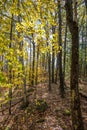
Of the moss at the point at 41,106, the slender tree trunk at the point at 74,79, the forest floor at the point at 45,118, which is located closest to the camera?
the slender tree trunk at the point at 74,79

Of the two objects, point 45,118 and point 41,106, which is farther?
point 41,106

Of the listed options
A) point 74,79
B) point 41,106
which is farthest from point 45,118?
point 74,79

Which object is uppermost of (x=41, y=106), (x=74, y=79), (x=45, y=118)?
(x=74, y=79)

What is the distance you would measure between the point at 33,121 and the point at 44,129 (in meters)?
1.36

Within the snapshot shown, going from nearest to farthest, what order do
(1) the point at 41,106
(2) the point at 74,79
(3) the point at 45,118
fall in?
(2) the point at 74,79 < (3) the point at 45,118 < (1) the point at 41,106

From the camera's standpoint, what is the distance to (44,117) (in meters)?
10.1

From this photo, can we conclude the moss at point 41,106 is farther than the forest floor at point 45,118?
Yes

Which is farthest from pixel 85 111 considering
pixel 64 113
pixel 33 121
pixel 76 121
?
pixel 76 121

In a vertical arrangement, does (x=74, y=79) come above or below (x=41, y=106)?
above

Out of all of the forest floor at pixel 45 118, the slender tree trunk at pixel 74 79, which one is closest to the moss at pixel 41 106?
the forest floor at pixel 45 118

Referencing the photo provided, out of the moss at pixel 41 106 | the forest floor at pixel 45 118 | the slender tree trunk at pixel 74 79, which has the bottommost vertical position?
the forest floor at pixel 45 118

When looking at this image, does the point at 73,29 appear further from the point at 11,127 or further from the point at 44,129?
the point at 11,127

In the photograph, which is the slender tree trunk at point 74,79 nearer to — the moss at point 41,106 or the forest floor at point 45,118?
the forest floor at point 45,118

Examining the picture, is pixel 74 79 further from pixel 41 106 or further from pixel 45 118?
pixel 41 106
